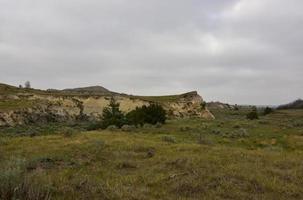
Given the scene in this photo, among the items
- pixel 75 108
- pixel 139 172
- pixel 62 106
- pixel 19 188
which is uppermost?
pixel 62 106

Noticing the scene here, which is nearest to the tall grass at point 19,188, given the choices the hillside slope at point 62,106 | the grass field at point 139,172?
the grass field at point 139,172

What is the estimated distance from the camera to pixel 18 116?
3838cm

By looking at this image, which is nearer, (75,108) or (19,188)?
(19,188)

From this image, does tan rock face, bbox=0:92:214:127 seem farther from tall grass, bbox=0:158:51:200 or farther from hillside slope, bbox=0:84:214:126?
tall grass, bbox=0:158:51:200

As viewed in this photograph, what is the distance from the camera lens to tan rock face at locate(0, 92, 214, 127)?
38.8 m

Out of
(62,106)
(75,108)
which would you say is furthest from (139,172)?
(75,108)

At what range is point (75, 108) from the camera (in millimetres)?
44719

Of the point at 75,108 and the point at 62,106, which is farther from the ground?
the point at 62,106

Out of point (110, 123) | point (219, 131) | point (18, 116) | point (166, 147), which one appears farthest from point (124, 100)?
point (166, 147)

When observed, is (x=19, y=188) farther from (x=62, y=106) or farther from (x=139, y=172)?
(x=62, y=106)

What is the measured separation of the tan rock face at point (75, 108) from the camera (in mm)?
38781

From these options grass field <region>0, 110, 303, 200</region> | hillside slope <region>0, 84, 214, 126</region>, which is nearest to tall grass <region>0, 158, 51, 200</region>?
grass field <region>0, 110, 303, 200</region>

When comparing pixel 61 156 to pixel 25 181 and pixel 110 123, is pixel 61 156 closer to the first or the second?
pixel 25 181

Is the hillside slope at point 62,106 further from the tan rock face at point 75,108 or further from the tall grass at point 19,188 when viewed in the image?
the tall grass at point 19,188
